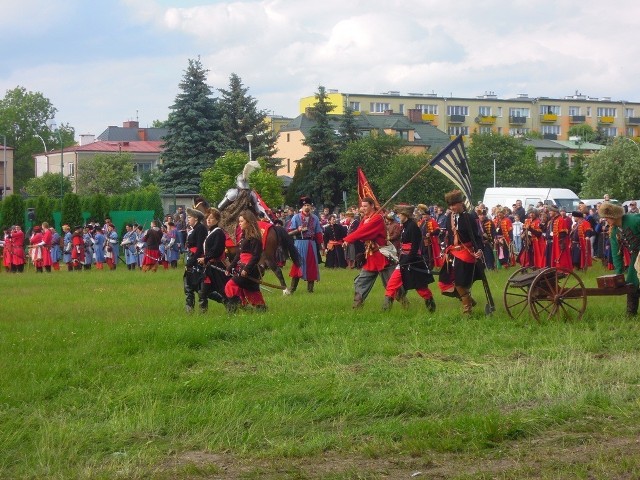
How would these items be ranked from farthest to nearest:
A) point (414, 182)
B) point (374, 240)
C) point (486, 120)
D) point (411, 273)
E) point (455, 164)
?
1. point (486, 120)
2. point (414, 182)
3. point (455, 164)
4. point (374, 240)
5. point (411, 273)

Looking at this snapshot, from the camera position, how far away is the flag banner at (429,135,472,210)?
58.4ft

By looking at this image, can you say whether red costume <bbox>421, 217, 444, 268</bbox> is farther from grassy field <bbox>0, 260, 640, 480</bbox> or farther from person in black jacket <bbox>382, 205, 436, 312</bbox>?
grassy field <bbox>0, 260, 640, 480</bbox>

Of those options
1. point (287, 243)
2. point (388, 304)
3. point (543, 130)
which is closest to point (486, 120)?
point (543, 130)

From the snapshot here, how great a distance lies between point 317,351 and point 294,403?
9.06ft

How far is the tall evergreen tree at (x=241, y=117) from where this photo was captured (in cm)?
7088

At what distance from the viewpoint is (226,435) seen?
8375 millimetres

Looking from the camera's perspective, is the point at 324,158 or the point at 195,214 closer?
the point at 195,214

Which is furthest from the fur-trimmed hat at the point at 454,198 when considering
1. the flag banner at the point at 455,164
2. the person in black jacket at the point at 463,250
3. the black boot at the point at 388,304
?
the flag banner at the point at 455,164

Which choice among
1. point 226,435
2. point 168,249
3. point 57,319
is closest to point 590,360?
point 226,435

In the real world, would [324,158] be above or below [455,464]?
above

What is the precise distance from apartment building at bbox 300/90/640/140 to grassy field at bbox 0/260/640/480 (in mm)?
107231

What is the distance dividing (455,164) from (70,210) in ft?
105

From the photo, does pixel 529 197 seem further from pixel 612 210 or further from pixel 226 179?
pixel 612 210

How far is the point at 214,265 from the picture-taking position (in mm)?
16062
